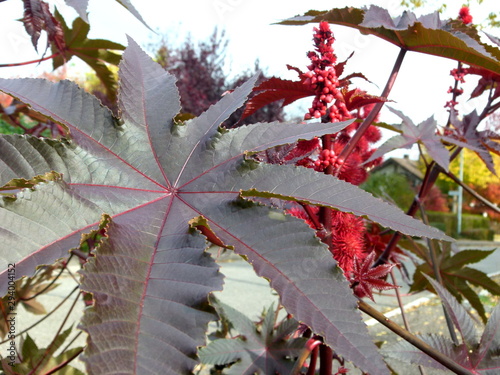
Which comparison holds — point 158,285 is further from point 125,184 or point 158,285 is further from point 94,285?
point 125,184

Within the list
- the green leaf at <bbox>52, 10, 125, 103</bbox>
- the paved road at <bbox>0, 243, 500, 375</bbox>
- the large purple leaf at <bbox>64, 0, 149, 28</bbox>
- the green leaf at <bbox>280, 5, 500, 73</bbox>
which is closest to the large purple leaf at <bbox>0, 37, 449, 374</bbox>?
the large purple leaf at <bbox>64, 0, 149, 28</bbox>

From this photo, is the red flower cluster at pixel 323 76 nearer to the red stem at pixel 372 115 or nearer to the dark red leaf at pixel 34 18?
the red stem at pixel 372 115

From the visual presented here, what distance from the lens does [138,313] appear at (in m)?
0.23

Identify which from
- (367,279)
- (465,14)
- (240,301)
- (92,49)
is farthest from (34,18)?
(240,301)

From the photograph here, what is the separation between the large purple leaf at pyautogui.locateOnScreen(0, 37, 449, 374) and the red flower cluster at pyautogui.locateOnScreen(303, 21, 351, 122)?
0.20 ft

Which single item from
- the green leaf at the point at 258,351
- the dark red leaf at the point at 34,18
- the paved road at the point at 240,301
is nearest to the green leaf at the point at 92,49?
the dark red leaf at the point at 34,18

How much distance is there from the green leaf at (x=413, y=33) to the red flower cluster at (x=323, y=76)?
7cm

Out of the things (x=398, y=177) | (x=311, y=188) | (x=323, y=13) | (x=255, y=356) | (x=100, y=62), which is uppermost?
(x=398, y=177)

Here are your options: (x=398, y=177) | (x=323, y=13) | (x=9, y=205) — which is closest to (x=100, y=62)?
(x=323, y=13)

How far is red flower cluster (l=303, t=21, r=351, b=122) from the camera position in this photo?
416 mm

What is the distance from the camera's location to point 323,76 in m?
0.42

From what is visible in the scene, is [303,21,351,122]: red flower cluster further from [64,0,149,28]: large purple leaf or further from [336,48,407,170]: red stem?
[64,0,149,28]: large purple leaf

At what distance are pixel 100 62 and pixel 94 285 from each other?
0.83 metres

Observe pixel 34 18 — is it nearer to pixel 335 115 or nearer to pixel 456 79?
pixel 335 115
